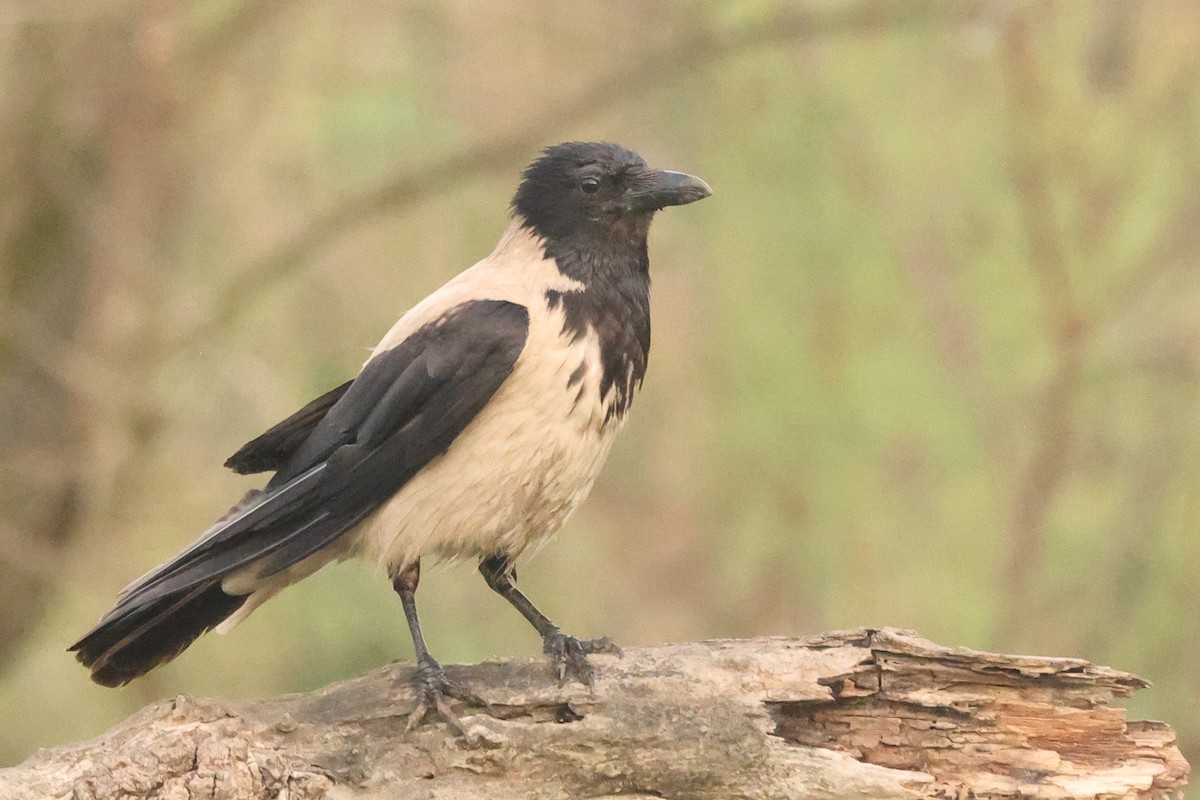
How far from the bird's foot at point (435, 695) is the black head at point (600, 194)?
1437 mm

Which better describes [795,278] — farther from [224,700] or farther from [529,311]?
[224,700]

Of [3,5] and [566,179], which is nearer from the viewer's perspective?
[566,179]

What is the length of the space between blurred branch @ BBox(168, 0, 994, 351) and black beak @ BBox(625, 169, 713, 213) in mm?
3071

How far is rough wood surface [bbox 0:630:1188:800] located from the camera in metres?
3.68

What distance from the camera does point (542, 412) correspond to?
4.11 meters

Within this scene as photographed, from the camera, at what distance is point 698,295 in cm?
951

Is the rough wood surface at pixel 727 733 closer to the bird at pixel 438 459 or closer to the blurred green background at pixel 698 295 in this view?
the bird at pixel 438 459

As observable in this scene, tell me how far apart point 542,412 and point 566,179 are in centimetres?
89

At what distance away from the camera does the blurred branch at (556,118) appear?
24.3 feet

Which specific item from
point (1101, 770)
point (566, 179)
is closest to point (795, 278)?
point (566, 179)

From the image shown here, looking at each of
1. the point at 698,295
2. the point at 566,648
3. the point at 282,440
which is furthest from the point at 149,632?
the point at 698,295

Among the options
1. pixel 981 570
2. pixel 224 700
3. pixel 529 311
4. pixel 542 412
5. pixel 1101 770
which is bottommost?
pixel 224 700

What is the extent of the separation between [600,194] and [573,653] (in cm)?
148

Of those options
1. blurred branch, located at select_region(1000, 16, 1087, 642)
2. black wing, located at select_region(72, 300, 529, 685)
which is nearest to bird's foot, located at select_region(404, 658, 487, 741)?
black wing, located at select_region(72, 300, 529, 685)
